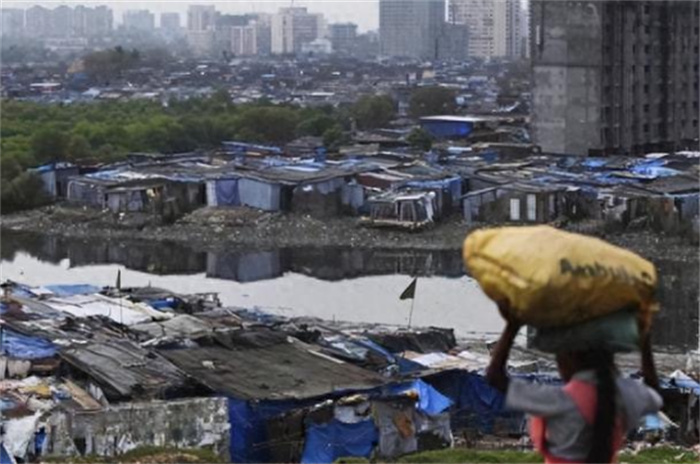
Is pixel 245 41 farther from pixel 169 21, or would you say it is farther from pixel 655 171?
pixel 655 171

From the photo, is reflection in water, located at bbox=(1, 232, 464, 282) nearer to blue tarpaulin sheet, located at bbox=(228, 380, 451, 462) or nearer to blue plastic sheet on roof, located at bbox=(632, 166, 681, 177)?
blue plastic sheet on roof, located at bbox=(632, 166, 681, 177)

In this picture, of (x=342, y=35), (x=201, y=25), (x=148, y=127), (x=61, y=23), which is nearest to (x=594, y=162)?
(x=148, y=127)

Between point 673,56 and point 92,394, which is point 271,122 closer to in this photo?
point 673,56

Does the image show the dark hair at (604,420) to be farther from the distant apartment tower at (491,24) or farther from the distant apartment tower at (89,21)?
the distant apartment tower at (89,21)

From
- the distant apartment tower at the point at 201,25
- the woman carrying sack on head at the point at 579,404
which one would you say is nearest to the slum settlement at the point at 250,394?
the woman carrying sack on head at the point at 579,404

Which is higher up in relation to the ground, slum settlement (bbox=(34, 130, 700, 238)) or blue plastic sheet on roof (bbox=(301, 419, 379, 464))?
slum settlement (bbox=(34, 130, 700, 238))

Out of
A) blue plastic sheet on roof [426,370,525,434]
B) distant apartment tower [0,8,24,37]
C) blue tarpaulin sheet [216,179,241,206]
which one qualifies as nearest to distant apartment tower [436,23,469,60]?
distant apartment tower [0,8,24,37]
